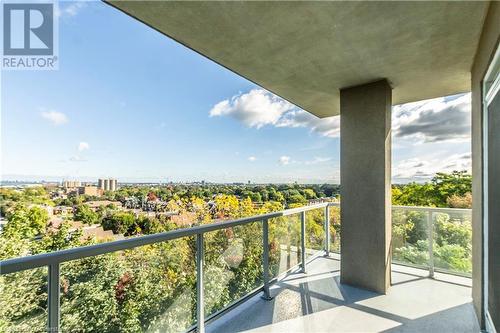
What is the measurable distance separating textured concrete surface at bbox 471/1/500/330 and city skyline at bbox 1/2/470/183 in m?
5.05

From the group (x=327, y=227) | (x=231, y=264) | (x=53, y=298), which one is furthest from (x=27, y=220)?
(x=327, y=227)

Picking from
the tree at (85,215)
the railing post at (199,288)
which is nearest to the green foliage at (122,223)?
the tree at (85,215)

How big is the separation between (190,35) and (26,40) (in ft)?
6.75

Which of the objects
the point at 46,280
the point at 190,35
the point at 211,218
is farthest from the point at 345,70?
the point at 211,218

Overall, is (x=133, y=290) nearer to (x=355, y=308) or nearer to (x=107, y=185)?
(x=355, y=308)

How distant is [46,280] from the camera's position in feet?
4.83

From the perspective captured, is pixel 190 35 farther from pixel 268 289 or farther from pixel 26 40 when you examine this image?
pixel 268 289

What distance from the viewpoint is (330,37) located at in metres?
2.57

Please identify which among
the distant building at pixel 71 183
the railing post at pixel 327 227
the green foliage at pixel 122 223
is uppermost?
the distant building at pixel 71 183

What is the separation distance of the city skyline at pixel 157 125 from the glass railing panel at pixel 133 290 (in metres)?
7.57

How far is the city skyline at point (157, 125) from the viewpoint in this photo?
32.6 feet

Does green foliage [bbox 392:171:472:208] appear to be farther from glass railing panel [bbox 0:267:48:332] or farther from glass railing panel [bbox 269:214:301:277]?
glass railing panel [bbox 0:267:48:332]

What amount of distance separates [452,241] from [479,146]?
2192 millimetres

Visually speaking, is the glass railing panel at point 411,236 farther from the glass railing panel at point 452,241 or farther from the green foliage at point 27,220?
the green foliage at point 27,220
